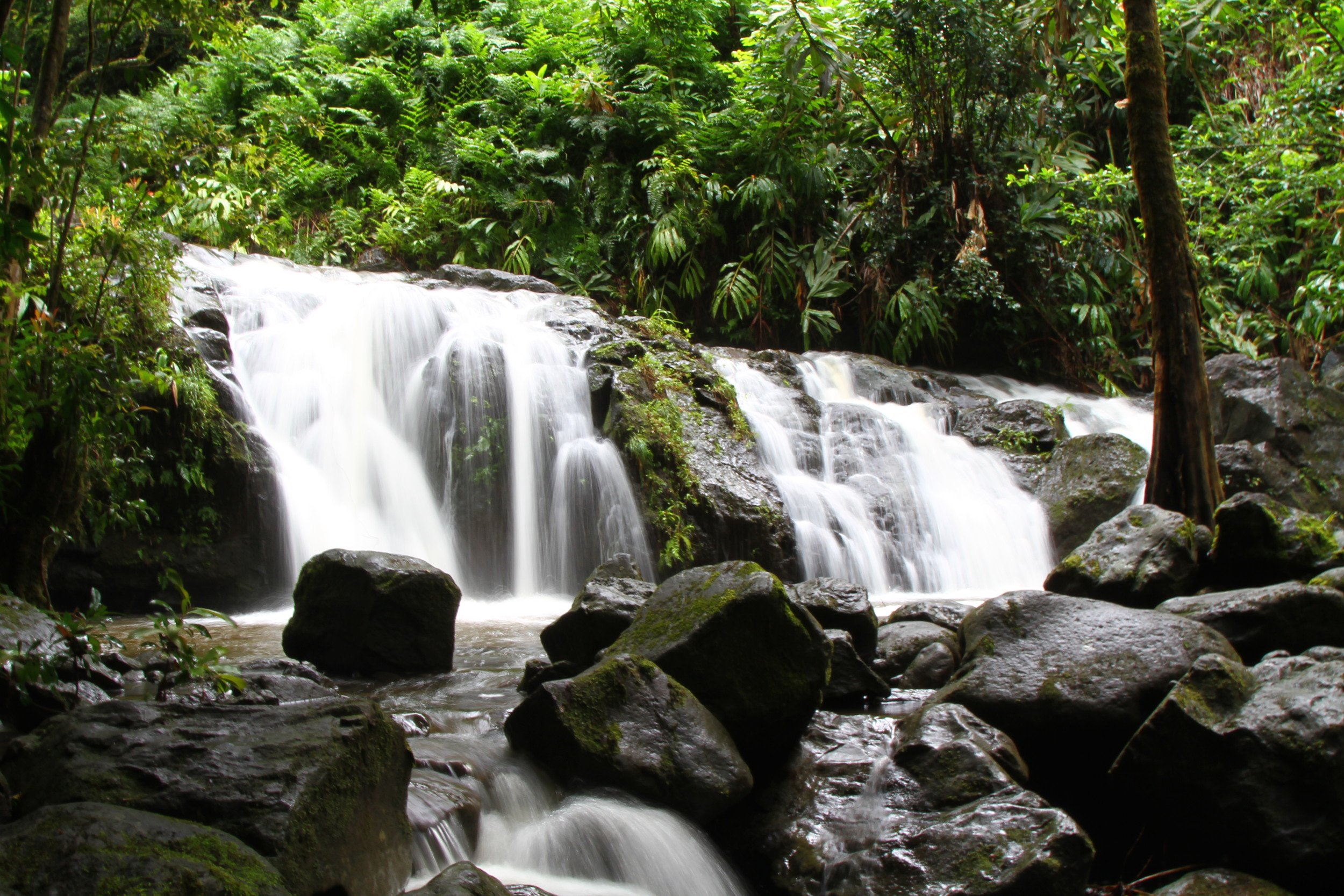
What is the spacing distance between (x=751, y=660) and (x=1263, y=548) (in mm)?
3860

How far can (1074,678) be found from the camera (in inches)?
146

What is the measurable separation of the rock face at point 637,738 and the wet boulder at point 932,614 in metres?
2.53

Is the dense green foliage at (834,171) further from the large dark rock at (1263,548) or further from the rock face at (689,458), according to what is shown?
the large dark rock at (1263,548)

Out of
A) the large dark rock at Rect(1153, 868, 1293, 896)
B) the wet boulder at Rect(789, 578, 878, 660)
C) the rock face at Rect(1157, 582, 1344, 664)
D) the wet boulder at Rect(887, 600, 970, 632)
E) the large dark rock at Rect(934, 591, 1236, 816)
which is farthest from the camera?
the wet boulder at Rect(887, 600, 970, 632)

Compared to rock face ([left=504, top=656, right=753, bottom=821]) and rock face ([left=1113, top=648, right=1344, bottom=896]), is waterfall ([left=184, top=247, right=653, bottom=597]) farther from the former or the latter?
rock face ([left=1113, top=648, right=1344, bottom=896])

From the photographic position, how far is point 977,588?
329 inches

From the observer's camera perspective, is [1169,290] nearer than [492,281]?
Yes

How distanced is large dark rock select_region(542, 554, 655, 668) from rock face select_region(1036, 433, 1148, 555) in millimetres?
5675

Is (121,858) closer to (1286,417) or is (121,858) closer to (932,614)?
(932,614)

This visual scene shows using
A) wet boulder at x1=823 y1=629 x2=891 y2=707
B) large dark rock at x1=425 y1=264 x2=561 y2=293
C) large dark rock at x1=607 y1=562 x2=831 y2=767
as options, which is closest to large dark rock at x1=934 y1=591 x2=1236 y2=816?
wet boulder at x1=823 y1=629 x2=891 y2=707

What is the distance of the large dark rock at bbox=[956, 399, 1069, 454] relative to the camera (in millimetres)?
10219

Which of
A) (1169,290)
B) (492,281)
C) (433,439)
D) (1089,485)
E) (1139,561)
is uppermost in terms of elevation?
(492,281)

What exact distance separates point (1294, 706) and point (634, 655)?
2.44 meters

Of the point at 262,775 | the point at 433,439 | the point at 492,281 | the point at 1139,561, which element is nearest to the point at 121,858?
the point at 262,775
